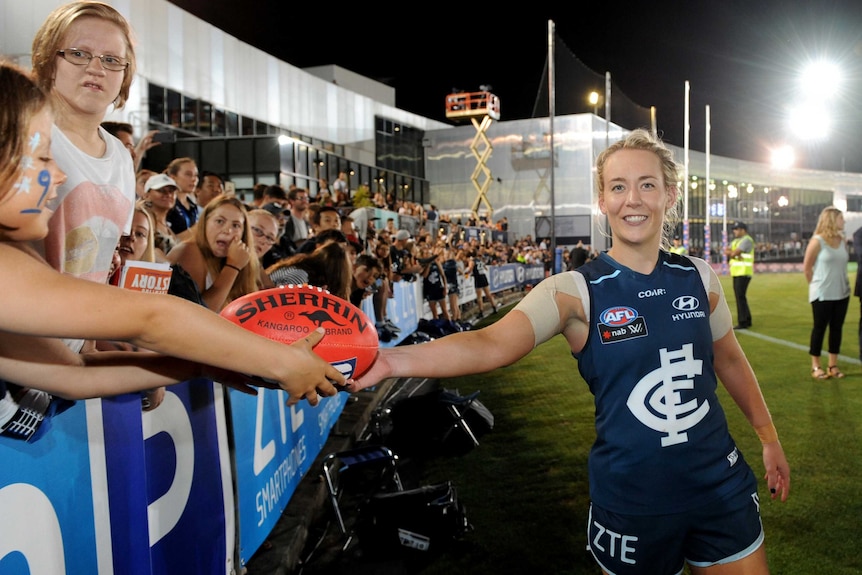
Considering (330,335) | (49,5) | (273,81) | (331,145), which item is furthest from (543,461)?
(331,145)

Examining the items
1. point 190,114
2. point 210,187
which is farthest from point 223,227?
point 190,114

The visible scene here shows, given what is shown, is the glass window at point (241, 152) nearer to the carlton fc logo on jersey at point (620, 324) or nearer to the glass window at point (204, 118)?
the glass window at point (204, 118)

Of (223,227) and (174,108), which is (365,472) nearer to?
(223,227)

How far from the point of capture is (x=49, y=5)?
1638 centimetres

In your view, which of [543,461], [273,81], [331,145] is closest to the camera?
[543,461]

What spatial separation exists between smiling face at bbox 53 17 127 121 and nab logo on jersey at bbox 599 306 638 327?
1.80 metres

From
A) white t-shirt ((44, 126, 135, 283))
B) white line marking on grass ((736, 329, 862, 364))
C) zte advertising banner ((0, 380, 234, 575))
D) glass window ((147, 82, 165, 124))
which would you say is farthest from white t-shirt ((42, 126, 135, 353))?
glass window ((147, 82, 165, 124))

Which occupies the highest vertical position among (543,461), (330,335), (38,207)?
(38,207)

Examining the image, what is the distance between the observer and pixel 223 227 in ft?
13.1

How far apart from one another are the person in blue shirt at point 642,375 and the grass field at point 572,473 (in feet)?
5.49

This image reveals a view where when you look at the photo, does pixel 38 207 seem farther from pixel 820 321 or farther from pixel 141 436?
pixel 820 321

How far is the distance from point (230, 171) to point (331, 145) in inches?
454

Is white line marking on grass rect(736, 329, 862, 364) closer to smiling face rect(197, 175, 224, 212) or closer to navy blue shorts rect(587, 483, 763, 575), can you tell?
navy blue shorts rect(587, 483, 763, 575)

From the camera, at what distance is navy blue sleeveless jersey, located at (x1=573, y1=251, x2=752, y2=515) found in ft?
6.76
